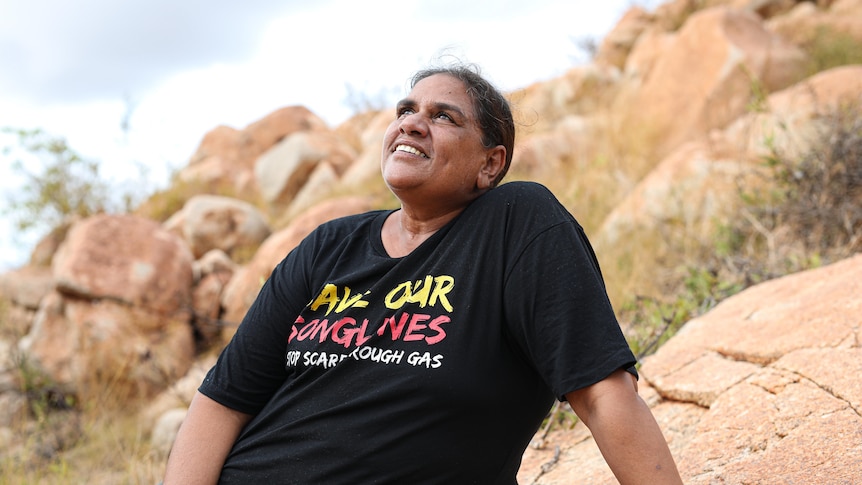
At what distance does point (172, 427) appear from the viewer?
5.54 m

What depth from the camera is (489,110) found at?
1893 millimetres

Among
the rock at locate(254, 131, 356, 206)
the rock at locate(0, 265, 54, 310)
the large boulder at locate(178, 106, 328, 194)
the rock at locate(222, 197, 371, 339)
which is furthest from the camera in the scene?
the large boulder at locate(178, 106, 328, 194)

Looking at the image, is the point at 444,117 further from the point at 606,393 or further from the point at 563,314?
the point at 606,393

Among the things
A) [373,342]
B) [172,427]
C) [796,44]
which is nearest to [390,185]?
[373,342]

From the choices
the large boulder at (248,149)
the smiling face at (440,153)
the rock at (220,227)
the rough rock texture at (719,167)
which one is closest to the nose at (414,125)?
the smiling face at (440,153)

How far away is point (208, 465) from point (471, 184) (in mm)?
938

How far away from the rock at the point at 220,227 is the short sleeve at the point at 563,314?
790cm

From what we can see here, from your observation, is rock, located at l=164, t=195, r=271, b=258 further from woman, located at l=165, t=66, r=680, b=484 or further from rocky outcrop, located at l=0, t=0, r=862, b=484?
woman, located at l=165, t=66, r=680, b=484

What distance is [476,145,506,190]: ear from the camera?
1888 mm

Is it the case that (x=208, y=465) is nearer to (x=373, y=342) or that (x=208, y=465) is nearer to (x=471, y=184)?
(x=373, y=342)

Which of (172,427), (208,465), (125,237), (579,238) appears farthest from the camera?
(125,237)

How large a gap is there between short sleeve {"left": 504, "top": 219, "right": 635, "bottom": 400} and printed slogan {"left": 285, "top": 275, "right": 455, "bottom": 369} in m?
0.16

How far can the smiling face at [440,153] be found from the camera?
1.82 meters

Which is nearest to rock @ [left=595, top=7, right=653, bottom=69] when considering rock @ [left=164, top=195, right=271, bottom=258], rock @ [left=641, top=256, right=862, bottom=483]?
rock @ [left=164, top=195, right=271, bottom=258]
